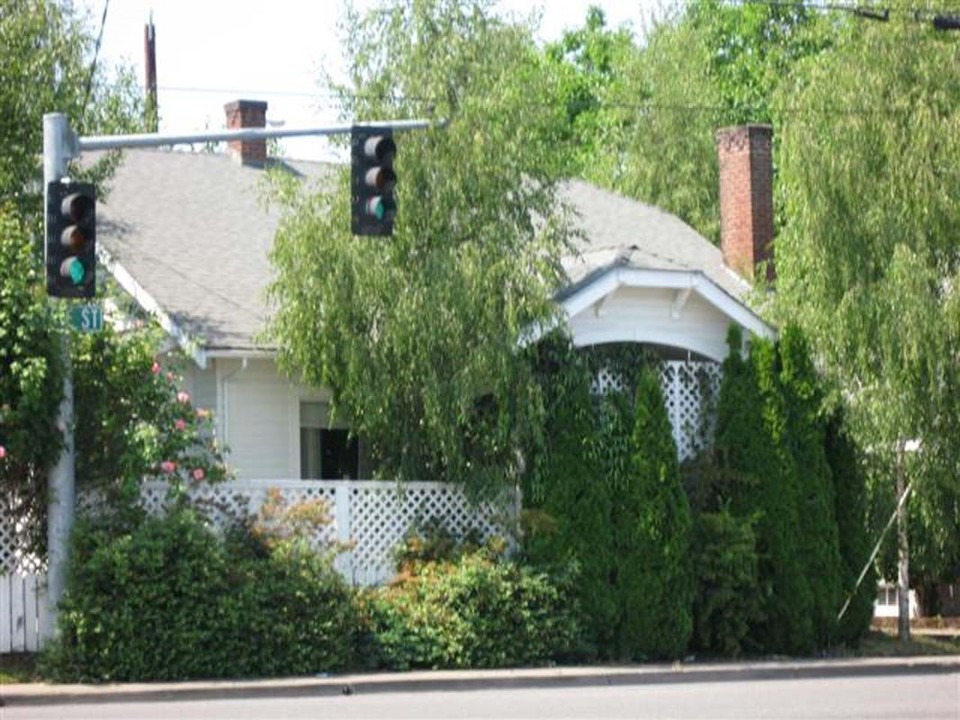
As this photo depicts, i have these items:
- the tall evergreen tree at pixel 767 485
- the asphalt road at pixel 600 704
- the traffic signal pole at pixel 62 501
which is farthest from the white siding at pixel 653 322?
the traffic signal pole at pixel 62 501

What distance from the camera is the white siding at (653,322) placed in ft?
84.6

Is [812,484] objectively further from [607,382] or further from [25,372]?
[25,372]

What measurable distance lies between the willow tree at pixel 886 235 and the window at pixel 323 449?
6623mm

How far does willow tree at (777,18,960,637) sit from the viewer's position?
25817mm

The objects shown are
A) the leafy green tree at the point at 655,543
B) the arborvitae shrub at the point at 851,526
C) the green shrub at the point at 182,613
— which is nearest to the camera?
the green shrub at the point at 182,613

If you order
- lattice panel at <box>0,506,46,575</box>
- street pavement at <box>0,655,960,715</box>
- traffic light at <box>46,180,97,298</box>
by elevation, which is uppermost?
traffic light at <box>46,180,97,298</box>

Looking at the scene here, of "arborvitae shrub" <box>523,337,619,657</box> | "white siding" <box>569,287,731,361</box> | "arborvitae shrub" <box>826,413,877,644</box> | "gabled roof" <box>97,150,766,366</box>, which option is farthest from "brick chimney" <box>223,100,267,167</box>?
"arborvitae shrub" <box>826,413,877,644</box>

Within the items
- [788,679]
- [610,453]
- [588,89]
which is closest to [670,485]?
[610,453]

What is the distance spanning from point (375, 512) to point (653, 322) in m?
Answer: 4.88

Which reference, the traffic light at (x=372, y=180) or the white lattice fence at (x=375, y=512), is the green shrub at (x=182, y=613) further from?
the traffic light at (x=372, y=180)

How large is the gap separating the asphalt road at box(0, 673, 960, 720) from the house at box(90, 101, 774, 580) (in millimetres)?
4448

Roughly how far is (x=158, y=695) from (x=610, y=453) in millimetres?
7395

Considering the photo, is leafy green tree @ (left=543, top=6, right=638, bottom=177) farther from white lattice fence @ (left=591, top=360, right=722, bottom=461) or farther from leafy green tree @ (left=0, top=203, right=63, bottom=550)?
leafy green tree @ (left=0, top=203, right=63, bottom=550)

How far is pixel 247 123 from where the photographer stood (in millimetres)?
33812
